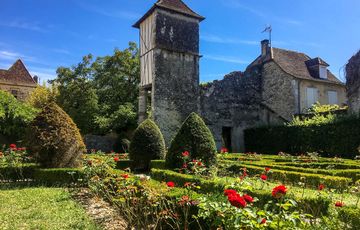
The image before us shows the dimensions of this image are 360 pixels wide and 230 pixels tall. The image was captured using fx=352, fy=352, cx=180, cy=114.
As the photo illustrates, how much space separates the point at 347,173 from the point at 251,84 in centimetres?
1552

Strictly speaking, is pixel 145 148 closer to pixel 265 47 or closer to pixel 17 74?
pixel 265 47

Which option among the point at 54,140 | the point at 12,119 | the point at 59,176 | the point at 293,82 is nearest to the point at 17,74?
the point at 12,119

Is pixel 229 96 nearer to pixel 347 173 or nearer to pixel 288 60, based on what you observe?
pixel 288 60

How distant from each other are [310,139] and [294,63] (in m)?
7.65

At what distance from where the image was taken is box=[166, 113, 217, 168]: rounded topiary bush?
28.5 ft

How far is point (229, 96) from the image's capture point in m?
21.8

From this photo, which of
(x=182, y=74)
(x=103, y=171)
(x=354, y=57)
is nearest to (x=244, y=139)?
(x=182, y=74)

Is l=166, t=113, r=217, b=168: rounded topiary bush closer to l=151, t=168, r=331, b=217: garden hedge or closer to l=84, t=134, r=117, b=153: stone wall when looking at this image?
l=151, t=168, r=331, b=217: garden hedge

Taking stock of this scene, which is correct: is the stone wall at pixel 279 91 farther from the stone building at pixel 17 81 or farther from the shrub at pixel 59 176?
the stone building at pixel 17 81

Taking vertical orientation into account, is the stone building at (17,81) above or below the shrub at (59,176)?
above

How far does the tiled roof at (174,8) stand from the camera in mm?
18438

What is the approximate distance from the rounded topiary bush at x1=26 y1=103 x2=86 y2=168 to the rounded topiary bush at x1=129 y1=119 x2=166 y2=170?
2867 mm

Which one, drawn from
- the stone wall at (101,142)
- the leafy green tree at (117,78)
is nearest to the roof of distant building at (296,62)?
the leafy green tree at (117,78)

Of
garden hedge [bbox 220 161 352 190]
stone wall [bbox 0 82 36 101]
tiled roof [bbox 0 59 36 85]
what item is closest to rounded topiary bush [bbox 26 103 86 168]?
garden hedge [bbox 220 161 352 190]
